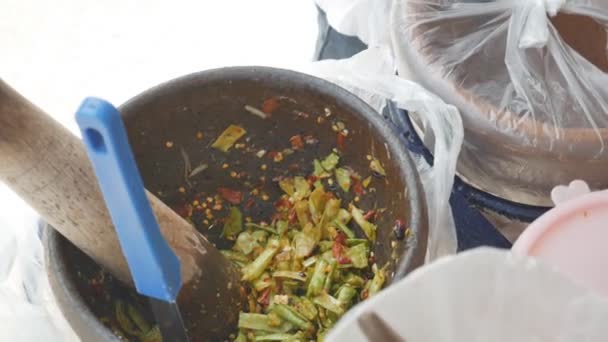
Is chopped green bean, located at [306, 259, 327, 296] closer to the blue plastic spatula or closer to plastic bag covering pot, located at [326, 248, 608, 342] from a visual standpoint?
the blue plastic spatula

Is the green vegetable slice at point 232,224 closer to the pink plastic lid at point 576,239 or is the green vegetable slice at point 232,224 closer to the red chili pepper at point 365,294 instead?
the red chili pepper at point 365,294

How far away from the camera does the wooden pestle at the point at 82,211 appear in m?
0.51

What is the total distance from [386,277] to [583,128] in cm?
20

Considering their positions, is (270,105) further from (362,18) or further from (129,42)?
(129,42)

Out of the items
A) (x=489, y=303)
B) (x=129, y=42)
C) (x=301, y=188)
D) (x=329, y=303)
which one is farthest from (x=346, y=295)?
(x=129, y=42)

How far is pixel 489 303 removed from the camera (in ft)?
1.54

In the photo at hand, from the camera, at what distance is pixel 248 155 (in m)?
0.75

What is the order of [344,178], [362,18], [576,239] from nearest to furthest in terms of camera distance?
[576,239] → [344,178] → [362,18]

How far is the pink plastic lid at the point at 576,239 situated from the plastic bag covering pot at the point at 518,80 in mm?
49

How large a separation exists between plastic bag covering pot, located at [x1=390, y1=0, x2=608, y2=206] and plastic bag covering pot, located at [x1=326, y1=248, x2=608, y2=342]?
0.23 metres

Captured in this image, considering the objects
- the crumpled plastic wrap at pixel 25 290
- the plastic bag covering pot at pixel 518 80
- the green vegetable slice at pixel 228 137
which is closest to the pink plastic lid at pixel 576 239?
the plastic bag covering pot at pixel 518 80

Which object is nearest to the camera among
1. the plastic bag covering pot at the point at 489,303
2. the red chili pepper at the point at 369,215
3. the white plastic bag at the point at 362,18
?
the plastic bag covering pot at the point at 489,303

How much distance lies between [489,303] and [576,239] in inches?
7.8

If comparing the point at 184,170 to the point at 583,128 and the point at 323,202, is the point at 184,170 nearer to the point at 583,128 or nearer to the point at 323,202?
the point at 323,202
